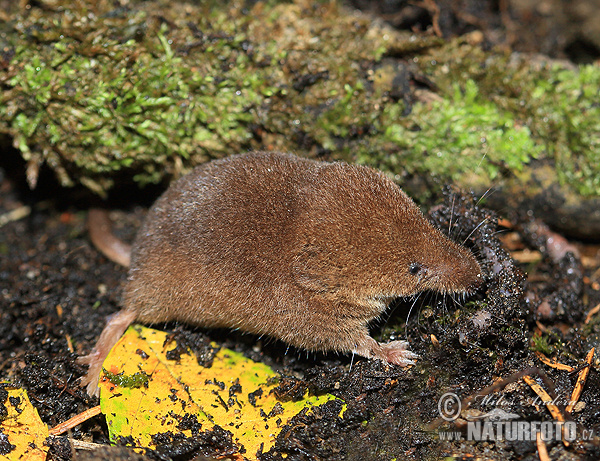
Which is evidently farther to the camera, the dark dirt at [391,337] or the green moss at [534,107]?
the green moss at [534,107]

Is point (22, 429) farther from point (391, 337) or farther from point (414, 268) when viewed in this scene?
point (414, 268)

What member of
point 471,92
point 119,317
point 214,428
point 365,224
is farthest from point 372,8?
point 214,428

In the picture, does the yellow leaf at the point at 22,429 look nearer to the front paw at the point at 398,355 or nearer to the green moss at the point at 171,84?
the green moss at the point at 171,84

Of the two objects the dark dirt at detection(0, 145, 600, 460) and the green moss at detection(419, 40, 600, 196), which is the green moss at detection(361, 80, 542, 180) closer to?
the green moss at detection(419, 40, 600, 196)

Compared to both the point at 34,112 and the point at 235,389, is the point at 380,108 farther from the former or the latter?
the point at 34,112

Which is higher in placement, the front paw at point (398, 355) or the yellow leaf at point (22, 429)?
the front paw at point (398, 355)

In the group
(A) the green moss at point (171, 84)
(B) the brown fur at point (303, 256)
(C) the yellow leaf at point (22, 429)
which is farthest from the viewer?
(A) the green moss at point (171, 84)

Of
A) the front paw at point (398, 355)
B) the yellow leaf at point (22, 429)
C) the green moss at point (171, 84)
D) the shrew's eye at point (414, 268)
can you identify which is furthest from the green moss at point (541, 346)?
the yellow leaf at point (22, 429)

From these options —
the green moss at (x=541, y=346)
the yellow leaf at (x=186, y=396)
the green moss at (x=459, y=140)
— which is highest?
the green moss at (x=459, y=140)
